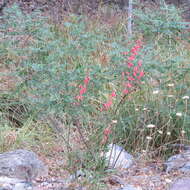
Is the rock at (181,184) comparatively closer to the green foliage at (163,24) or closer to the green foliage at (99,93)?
the green foliage at (99,93)

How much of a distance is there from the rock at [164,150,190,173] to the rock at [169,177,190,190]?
254mm

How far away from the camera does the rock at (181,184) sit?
353cm

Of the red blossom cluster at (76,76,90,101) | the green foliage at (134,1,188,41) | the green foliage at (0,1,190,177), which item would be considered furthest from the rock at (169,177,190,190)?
the green foliage at (134,1,188,41)

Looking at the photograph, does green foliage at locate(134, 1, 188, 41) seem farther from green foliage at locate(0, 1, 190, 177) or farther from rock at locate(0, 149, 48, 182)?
rock at locate(0, 149, 48, 182)

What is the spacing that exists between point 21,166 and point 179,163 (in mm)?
1487

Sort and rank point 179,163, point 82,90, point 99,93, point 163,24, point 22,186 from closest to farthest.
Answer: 1. point 82,90
2. point 22,186
3. point 179,163
4. point 99,93
5. point 163,24

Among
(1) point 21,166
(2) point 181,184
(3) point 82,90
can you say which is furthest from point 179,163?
(1) point 21,166

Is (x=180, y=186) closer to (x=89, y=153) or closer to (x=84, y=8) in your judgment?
(x=89, y=153)

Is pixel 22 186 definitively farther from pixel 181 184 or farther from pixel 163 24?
pixel 163 24

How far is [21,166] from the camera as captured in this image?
147 inches

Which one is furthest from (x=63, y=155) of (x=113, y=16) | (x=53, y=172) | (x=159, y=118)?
(x=113, y=16)

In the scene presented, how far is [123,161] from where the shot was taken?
419 cm

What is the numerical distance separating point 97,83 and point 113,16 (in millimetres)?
5313

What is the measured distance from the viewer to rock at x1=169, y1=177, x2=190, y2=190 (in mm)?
3526
